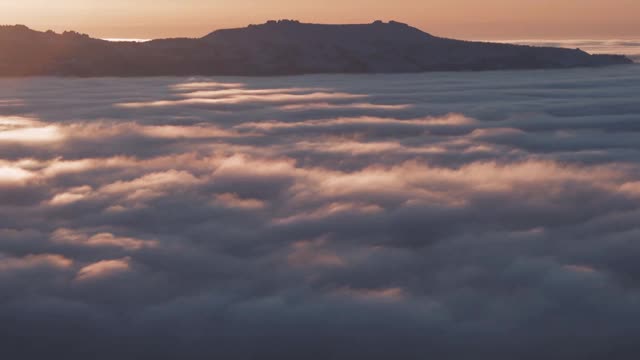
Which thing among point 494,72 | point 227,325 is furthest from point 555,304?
point 494,72

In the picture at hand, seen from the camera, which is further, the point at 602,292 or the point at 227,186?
the point at 227,186

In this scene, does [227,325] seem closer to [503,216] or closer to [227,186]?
[503,216]

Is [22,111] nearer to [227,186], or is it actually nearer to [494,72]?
[227,186]

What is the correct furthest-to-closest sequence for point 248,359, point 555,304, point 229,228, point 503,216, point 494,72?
point 494,72 → point 503,216 → point 229,228 → point 555,304 → point 248,359

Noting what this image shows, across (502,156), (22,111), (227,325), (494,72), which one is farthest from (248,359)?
(494,72)

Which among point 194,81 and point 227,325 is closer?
point 227,325

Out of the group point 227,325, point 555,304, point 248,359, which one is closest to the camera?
point 248,359
